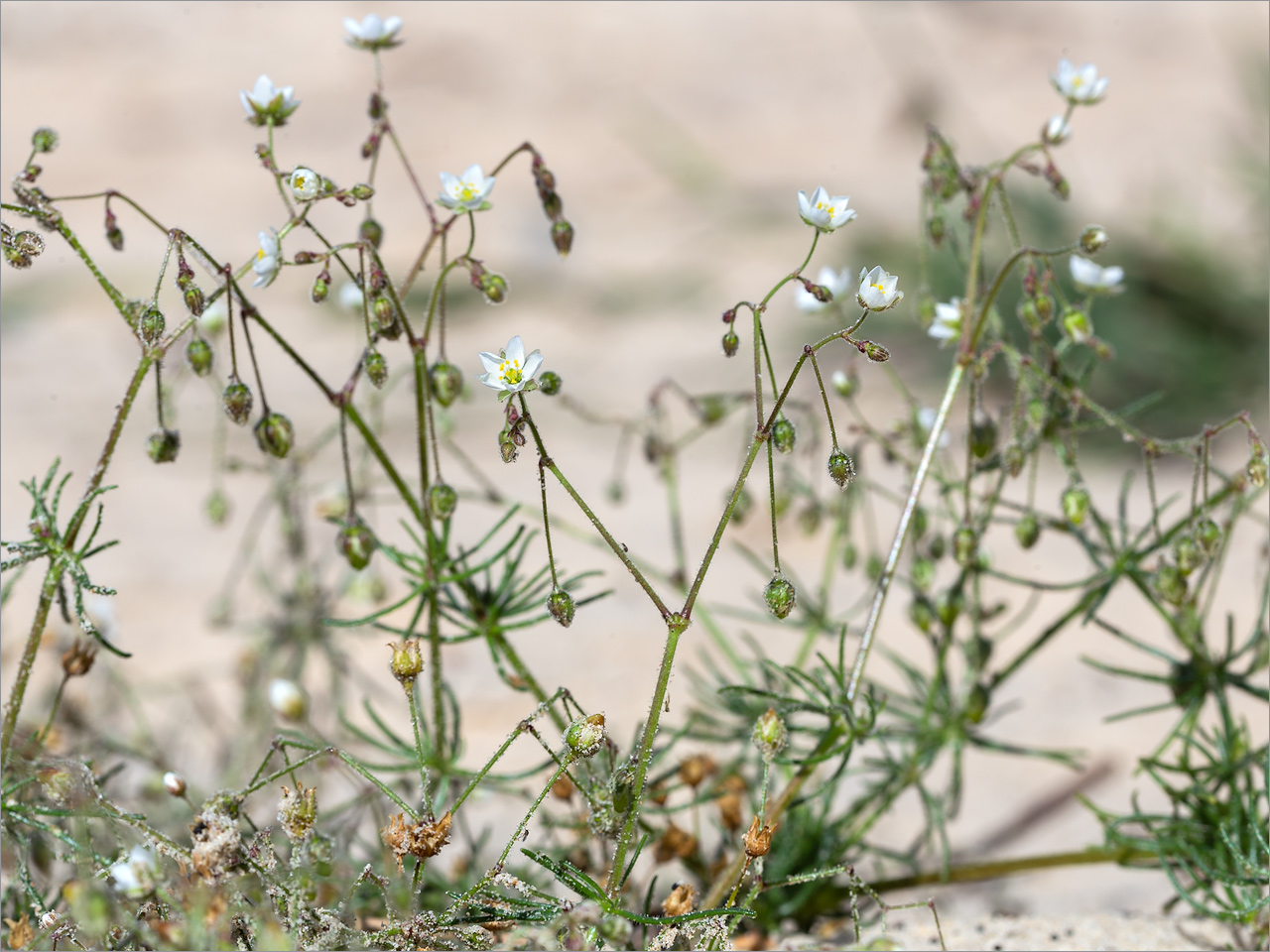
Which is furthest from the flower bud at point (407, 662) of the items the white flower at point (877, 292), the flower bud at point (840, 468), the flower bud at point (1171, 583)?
the flower bud at point (1171, 583)

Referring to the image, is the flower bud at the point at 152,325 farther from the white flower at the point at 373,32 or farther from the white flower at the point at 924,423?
the white flower at the point at 924,423

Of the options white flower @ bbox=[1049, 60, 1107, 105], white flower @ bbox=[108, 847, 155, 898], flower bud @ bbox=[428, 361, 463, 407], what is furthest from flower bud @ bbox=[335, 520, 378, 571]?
white flower @ bbox=[1049, 60, 1107, 105]

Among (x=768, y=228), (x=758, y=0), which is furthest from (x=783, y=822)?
(x=758, y=0)

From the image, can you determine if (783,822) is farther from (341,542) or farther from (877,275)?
(877,275)

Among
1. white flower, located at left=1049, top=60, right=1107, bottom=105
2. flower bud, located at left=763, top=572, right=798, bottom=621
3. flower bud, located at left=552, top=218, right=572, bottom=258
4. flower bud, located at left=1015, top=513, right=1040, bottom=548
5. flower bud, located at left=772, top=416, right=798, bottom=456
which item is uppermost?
white flower, located at left=1049, top=60, right=1107, bottom=105

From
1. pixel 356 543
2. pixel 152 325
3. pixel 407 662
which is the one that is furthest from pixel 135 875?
pixel 152 325

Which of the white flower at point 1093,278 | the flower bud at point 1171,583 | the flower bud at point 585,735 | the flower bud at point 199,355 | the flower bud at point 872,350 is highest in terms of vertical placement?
the white flower at point 1093,278

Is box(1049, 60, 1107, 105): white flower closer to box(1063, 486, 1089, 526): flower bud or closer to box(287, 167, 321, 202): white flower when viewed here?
box(1063, 486, 1089, 526): flower bud
